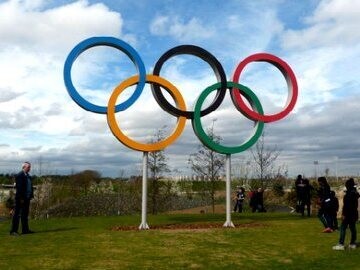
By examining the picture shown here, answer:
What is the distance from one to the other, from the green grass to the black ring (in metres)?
4.14

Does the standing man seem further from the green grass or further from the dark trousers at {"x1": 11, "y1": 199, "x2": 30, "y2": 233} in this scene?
the green grass

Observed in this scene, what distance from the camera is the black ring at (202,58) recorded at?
16.5 meters

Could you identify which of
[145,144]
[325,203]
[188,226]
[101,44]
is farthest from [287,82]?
[101,44]

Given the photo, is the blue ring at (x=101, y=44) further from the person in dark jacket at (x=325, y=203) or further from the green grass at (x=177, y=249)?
the person in dark jacket at (x=325, y=203)

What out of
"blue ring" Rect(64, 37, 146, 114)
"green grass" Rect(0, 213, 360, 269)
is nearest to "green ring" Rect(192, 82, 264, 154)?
"blue ring" Rect(64, 37, 146, 114)

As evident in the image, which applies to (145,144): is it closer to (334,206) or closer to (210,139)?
(210,139)

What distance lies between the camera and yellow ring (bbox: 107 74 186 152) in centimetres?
1591

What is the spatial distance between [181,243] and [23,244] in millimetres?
4093

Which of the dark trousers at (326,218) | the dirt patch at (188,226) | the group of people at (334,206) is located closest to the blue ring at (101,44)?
the dirt patch at (188,226)

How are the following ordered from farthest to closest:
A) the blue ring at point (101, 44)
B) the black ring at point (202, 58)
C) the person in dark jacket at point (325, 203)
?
the black ring at point (202, 58) < the blue ring at point (101, 44) < the person in dark jacket at point (325, 203)

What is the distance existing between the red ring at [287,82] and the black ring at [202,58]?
1.86 ft

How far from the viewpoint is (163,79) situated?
55.0 ft

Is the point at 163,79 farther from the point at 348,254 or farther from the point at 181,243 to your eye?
the point at 348,254

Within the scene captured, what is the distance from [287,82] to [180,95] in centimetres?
435
